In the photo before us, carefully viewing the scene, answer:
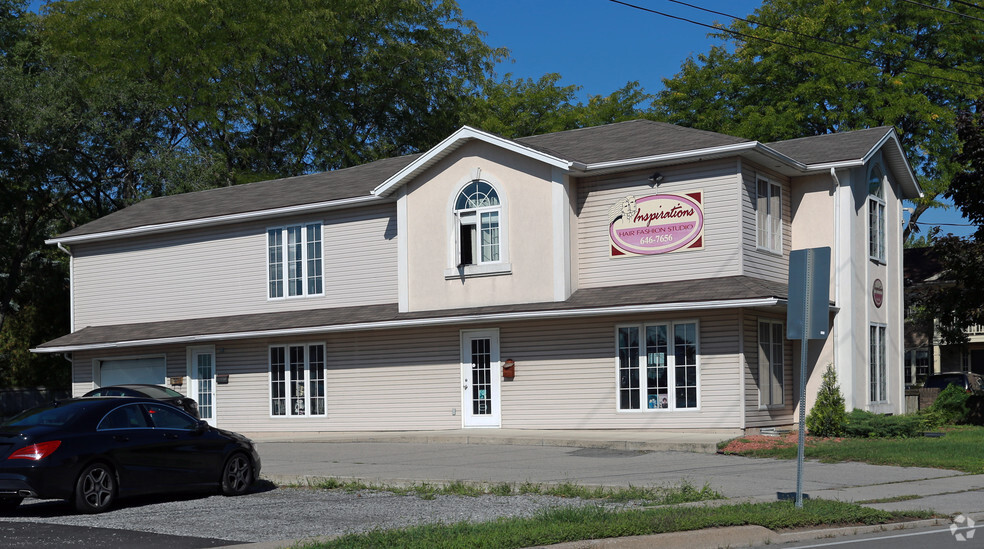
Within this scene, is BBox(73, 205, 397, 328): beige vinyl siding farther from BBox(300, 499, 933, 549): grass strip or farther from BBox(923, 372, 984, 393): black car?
BBox(923, 372, 984, 393): black car

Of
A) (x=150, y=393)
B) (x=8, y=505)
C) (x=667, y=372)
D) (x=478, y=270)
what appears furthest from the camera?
(x=150, y=393)

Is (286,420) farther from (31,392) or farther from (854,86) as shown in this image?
(854,86)

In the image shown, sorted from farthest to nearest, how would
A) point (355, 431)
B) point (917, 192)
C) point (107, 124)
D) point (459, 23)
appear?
point (459, 23) → point (107, 124) → point (917, 192) → point (355, 431)

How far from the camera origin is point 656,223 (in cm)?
2378

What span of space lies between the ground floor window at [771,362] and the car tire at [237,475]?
1195 centimetres

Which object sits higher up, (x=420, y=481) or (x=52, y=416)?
(x=52, y=416)

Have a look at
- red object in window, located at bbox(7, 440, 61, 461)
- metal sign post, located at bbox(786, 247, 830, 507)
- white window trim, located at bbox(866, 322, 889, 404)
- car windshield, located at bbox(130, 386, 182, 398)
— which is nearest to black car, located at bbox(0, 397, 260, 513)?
red object in window, located at bbox(7, 440, 61, 461)

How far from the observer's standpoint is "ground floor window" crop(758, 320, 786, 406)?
76.5ft

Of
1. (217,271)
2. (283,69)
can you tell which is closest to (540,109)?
(283,69)

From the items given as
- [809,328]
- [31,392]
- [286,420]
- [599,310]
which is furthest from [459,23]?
[809,328]

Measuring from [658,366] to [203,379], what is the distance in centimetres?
1325

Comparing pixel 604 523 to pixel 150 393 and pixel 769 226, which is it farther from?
pixel 150 393

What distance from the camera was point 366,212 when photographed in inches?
1094

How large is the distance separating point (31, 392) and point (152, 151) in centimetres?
1042
